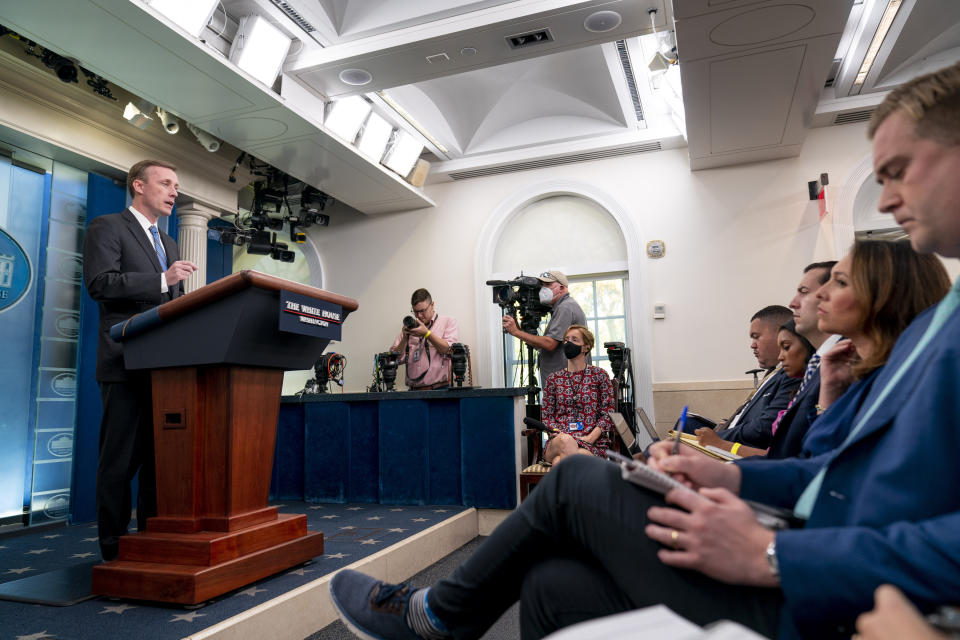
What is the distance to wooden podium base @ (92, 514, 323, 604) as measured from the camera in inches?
67.9

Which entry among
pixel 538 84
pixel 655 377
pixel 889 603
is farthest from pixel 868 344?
pixel 538 84

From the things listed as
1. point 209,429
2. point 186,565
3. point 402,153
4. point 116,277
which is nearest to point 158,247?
point 116,277

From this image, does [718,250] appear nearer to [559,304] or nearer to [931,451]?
[559,304]

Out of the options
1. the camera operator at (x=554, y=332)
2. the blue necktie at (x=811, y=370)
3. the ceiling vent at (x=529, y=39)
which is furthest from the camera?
the camera operator at (x=554, y=332)

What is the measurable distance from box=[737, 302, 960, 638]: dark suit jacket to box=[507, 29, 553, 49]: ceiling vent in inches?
132

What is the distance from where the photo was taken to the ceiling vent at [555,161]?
5.46 metres

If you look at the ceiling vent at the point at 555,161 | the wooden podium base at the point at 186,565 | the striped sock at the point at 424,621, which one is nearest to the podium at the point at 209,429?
the wooden podium base at the point at 186,565

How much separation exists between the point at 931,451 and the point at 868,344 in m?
0.62

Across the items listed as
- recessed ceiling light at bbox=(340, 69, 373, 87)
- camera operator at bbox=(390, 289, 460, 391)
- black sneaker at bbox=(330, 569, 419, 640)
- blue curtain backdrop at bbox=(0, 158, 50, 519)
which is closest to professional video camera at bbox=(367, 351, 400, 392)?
camera operator at bbox=(390, 289, 460, 391)

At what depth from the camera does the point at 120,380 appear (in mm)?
2076

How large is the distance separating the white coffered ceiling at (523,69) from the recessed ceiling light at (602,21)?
0.07 ft

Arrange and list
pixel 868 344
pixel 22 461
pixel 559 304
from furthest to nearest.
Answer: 1. pixel 559 304
2. pixel 22 461
3. pixel 868 344

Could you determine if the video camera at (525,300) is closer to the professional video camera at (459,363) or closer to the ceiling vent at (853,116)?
the professional video camera at (459,363)

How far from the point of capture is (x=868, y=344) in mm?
1192
